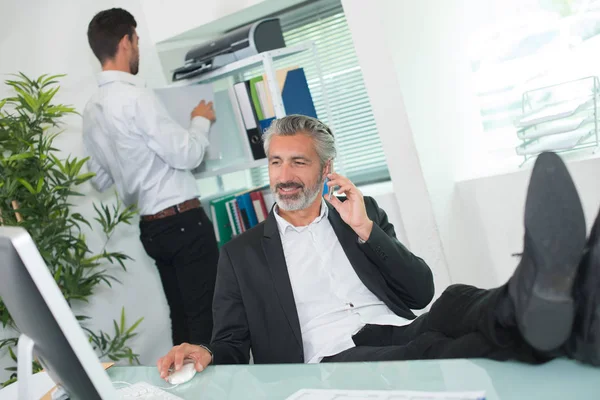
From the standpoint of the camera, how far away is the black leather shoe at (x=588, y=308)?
3.29ft

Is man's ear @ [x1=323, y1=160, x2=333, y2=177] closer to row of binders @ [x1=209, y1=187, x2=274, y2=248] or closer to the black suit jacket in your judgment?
the black suit jacket

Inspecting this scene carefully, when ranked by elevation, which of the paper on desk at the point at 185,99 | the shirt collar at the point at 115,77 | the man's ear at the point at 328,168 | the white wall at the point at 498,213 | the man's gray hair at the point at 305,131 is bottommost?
the white wall at the point at 498,213

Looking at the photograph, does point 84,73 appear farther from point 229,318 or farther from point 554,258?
point 554,258

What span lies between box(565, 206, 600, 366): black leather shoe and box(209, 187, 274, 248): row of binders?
237cm

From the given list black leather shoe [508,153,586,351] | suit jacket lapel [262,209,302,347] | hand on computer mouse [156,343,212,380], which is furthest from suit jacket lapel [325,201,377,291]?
black leather shoe [508,153,586,351]

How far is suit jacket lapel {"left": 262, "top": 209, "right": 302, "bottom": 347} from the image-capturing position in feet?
6.21

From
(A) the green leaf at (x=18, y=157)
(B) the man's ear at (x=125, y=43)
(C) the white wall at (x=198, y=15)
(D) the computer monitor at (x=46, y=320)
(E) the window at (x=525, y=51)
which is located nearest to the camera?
(D) the computer monitor at (x=46, y=320)

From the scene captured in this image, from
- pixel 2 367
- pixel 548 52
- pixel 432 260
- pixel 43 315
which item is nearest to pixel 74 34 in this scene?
pixel 2 367

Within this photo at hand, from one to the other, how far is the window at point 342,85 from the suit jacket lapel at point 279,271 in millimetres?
1638

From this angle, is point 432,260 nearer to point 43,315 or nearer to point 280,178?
point 280,178

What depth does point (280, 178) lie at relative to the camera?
2.12 meters

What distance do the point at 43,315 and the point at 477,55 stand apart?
2.68 meters

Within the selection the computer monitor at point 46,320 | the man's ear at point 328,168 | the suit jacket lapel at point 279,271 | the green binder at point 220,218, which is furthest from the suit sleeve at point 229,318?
→ the green binder at point 220,218

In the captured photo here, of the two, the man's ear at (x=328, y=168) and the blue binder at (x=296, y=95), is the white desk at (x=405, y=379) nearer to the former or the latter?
the man's ear at (x=328, y=168)
